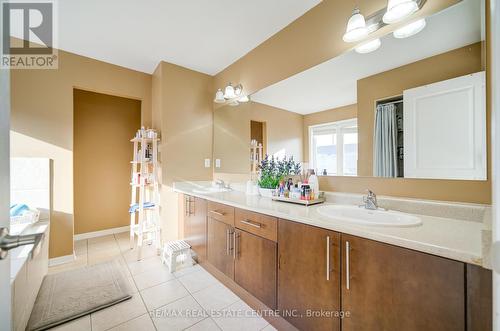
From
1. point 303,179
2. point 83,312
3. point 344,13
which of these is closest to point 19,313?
point 83,312

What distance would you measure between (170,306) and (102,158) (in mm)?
2752

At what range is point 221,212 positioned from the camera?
Answer: 6.25 ft

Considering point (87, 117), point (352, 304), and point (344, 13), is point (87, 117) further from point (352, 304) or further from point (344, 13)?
point (352, 304)

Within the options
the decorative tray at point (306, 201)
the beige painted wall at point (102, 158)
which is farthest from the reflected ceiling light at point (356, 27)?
the beige painted wall at point (102, 158)

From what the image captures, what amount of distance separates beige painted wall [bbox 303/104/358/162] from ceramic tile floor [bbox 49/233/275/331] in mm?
1405

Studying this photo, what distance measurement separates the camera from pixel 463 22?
114 cm

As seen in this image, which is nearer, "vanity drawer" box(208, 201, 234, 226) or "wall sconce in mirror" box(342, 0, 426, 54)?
"wall sconce in mirror" box(342, 0, 426, 54)

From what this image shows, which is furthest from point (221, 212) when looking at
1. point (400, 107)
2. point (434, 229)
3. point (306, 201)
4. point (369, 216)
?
point (400, 107)

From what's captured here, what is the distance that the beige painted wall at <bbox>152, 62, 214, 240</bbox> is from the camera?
8.86 feet

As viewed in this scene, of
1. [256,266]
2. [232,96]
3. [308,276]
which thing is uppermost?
[232,96]

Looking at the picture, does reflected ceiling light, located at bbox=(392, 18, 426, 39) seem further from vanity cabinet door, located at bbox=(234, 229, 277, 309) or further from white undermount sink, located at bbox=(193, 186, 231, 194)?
white undermount sink, located at bbox=(193, 186, 231, 194)

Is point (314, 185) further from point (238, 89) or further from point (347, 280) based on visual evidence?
point (238, 89)

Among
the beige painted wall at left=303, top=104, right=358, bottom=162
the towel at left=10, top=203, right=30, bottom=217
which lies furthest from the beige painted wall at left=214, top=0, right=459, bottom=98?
the towel at left=10, top=203, right=30, bottom=217

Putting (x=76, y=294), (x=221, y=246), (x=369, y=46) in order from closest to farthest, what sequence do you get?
1. (x=369, y=46)
2. (x=76, y=294)
3. (x=221, y=246)
